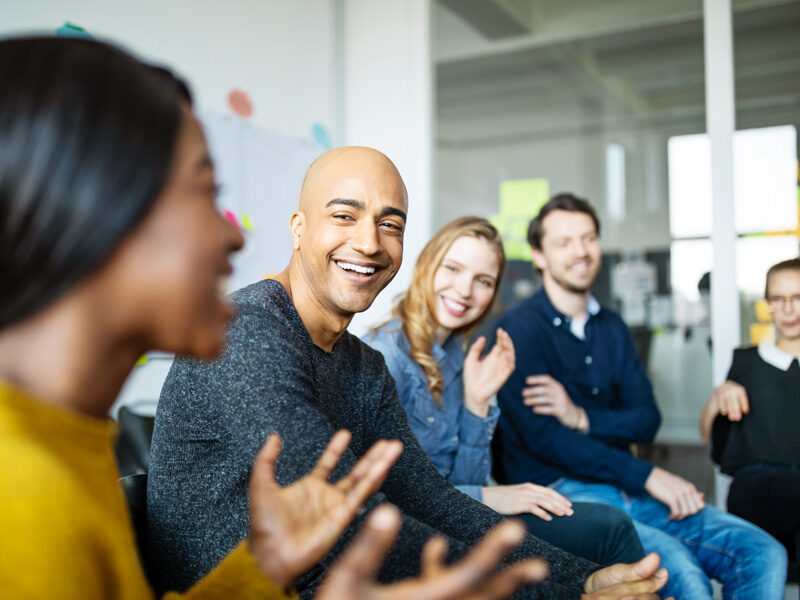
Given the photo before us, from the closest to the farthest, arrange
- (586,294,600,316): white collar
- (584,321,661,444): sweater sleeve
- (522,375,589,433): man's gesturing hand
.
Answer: (522,375,589,433): man's gesturing hand
(584,321,661,444): sweater sleeve
(586,294,600,316): white collar

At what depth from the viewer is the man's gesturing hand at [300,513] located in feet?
2.21

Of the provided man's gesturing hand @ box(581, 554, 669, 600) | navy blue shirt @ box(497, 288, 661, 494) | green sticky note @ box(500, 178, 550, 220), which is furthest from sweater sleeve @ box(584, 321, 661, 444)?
green sticky note @ box(500, 178, 550, 220)

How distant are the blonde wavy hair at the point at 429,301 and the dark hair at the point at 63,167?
1.47 metres

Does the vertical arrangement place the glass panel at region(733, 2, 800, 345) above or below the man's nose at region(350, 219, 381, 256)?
above

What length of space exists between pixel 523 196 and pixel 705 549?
7.66 ft

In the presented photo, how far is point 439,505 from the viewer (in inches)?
51.6

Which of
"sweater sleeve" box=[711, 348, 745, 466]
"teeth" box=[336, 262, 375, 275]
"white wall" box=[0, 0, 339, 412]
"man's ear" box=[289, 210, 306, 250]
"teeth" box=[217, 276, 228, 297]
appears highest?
"white wall" box=[0, 0, 339, 412]

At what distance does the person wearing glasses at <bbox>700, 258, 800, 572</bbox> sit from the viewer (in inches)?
86.9

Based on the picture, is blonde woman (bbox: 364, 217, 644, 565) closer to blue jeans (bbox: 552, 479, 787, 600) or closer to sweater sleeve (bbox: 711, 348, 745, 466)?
blue jeans (bbox: 552, 479, 787, 600)

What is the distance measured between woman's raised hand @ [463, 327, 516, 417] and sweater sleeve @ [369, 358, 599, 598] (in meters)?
0.64

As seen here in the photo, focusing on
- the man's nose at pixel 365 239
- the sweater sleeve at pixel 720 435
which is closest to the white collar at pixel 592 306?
the sweater sleeve at pixel 720 435

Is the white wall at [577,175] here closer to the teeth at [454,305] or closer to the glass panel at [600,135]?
the glass panel at [600,135]

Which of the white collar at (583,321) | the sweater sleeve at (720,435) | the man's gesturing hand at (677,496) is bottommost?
the man's gesturing hand at (677,496)

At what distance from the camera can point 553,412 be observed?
2197mm
